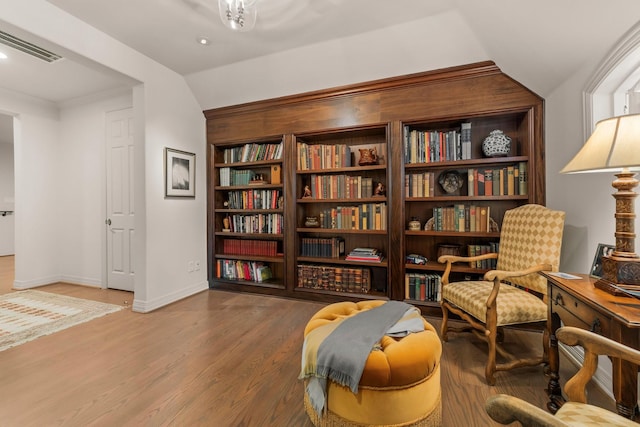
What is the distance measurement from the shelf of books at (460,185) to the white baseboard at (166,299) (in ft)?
8.32

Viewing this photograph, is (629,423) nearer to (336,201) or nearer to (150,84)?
(336,201)

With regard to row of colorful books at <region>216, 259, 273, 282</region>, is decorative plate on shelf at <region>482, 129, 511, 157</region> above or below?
above

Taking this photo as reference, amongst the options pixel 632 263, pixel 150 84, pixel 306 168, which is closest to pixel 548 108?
pixel 632 263

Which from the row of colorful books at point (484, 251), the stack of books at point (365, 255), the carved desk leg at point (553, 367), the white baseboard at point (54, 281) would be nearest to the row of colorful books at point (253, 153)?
the stack of books at point (365, 255)

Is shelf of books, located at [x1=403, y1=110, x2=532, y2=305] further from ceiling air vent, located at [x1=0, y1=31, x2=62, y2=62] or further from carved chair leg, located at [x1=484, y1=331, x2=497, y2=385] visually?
ceiling air vent, located at [x1=0, y1=31, x2=62, y2=62]

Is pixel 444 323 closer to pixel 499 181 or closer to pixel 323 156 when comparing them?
pixel 499 181

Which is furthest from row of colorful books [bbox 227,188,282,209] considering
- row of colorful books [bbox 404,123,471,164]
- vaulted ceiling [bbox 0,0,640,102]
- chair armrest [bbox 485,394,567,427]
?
chair armrest [bbox 485,394,567,427]

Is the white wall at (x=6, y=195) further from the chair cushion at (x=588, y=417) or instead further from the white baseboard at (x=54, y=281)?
the chair cushion at (x=588, y=417)

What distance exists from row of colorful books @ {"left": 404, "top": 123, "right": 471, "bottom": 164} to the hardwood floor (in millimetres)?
1581

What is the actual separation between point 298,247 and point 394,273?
1.12 m

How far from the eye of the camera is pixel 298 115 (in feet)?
10.5

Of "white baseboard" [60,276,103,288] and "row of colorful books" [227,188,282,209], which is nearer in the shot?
"row of colorful books" [227,188,282,209]

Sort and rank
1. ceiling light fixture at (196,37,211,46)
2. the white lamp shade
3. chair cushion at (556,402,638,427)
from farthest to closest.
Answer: ceiling light fixture at (196,37,211,46) < the white lamp shade < chair cushion at (556,402,638,427)

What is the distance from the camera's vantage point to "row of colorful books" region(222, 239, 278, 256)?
3445 millimetres
